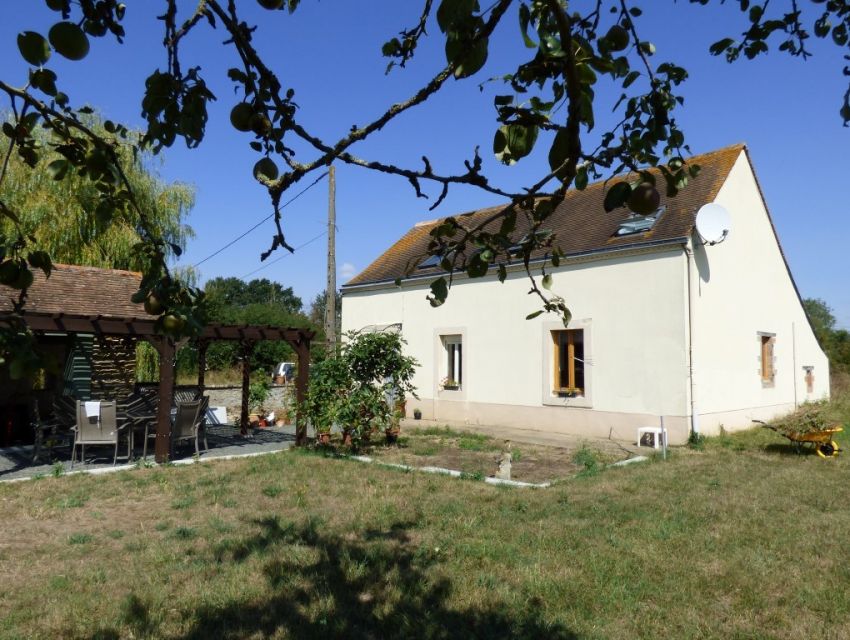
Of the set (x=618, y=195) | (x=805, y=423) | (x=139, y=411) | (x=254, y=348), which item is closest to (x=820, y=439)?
(x=805, y=423)

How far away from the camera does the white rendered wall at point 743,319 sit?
12258mm

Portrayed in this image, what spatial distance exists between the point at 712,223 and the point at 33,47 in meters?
12.4

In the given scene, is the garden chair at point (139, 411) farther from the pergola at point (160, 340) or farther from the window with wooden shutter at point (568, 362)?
the window with wooden shutter at point (568, 362)

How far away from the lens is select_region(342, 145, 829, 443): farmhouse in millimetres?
12031

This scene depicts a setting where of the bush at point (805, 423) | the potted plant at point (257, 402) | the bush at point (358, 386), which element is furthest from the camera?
the potted plant at point (257, 402)

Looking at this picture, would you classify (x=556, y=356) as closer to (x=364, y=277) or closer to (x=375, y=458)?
(x=375, y=458)

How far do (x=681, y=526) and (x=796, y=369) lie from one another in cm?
1259

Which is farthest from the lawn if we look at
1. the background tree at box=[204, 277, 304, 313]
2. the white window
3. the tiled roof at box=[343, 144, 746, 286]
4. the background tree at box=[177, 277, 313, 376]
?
the background tree at box=[204, 277, 304, 313]

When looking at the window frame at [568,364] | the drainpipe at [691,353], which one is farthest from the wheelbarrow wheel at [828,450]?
the window frame at [568,364]

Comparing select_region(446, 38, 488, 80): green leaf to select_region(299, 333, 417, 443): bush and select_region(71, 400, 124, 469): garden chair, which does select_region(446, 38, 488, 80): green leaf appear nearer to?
select_region(299, 333, 417, 443): bush

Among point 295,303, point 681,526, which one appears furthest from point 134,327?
point 295,303

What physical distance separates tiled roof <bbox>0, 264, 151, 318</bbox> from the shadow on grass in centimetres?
679

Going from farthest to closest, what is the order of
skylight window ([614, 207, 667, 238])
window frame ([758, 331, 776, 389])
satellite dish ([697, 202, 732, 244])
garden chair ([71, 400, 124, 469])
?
1. window frame ([758, 331, 776, 389])
2. skylight window ([614, 207, 667, 238])
3. satellite dish ([697, 202, 732, 244])
4. garden chair ([71, 400, 124, 469])

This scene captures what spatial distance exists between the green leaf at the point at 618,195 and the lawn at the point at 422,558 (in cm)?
326
